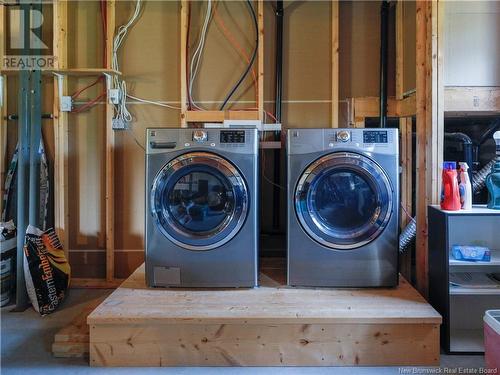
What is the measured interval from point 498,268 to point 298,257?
1284 mm

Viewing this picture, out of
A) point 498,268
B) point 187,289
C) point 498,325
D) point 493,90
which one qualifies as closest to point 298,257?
point 187,289

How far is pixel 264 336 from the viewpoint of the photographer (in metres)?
1.85

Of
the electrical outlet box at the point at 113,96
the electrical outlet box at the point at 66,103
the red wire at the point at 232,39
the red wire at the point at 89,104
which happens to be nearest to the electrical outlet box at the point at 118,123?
the electrical outlet box at the point at 113,96

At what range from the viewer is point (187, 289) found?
2209mm

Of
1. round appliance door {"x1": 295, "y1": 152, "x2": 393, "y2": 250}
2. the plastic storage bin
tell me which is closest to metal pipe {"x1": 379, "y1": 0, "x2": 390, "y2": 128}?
round appliance door {"x1": 295, "y1": 152, "x2": 393, "y2": 250}

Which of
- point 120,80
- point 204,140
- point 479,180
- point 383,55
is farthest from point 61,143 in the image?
point 479,180

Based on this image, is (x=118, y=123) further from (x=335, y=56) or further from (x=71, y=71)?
(x=335, y=56)

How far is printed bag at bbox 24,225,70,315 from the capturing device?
252 cm

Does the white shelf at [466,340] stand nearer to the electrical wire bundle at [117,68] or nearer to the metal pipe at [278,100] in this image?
the metal pipe at [278,100]

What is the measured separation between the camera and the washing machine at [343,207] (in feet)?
6.98

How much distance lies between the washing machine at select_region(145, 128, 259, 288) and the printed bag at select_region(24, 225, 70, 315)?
2.90 ft

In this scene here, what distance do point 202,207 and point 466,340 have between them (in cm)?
169

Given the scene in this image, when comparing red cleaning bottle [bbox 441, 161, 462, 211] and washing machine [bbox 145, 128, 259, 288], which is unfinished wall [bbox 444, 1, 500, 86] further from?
washing machine [bbox 145, 128, 259, 288]

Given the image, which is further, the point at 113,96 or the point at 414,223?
the point at 113,96
